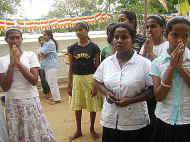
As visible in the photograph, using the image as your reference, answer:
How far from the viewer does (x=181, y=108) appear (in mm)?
2420

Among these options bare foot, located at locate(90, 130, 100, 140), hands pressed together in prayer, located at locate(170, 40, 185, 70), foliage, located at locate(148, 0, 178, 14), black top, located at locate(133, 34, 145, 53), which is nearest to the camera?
hands pressed together in prayer, located at locate(170, 40, 185, 70)

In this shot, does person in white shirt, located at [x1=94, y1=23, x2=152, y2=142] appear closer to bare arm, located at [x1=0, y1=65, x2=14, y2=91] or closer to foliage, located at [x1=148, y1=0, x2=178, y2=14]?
bare arm, located at [x1=0, y1=65, x2=14, y2=91]

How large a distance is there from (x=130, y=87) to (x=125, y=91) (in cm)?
5

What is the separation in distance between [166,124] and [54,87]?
204 inches

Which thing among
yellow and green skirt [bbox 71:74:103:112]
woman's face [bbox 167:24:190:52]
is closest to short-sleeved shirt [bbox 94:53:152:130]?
woman's face [bbox 167:24:190:52]

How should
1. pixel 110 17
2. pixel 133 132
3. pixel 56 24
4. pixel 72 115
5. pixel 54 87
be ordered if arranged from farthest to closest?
1. pixel 110 17
2. pixel 56 24
3. pixel 54 87
4. pixel 72 115
5. pixel 133 132

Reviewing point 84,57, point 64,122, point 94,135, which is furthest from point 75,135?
point 84,57

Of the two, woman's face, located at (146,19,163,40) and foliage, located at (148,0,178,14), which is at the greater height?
foliage, located at (148,0,178,14)

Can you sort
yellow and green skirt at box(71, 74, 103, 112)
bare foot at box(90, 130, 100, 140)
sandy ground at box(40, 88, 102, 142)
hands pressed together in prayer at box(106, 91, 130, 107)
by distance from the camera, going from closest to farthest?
hands pressed together in prayer at box(106, 91, 130, 107) < yellow and green skirt at box(71, 74, 103, 112) < bare foot at box(90, 130, 100, 140) < sandy ground at box(40, 88, 102, 142)

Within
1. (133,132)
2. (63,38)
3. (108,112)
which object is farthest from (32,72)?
(63,38)

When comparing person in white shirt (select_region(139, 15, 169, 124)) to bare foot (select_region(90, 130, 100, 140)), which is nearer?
person in white shirt (select_region(139, 15, 169, 124))

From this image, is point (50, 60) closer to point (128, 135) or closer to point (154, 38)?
point (154, 38)

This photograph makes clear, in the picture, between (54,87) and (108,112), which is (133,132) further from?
(54,87)

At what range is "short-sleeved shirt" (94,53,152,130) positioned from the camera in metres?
2.71
